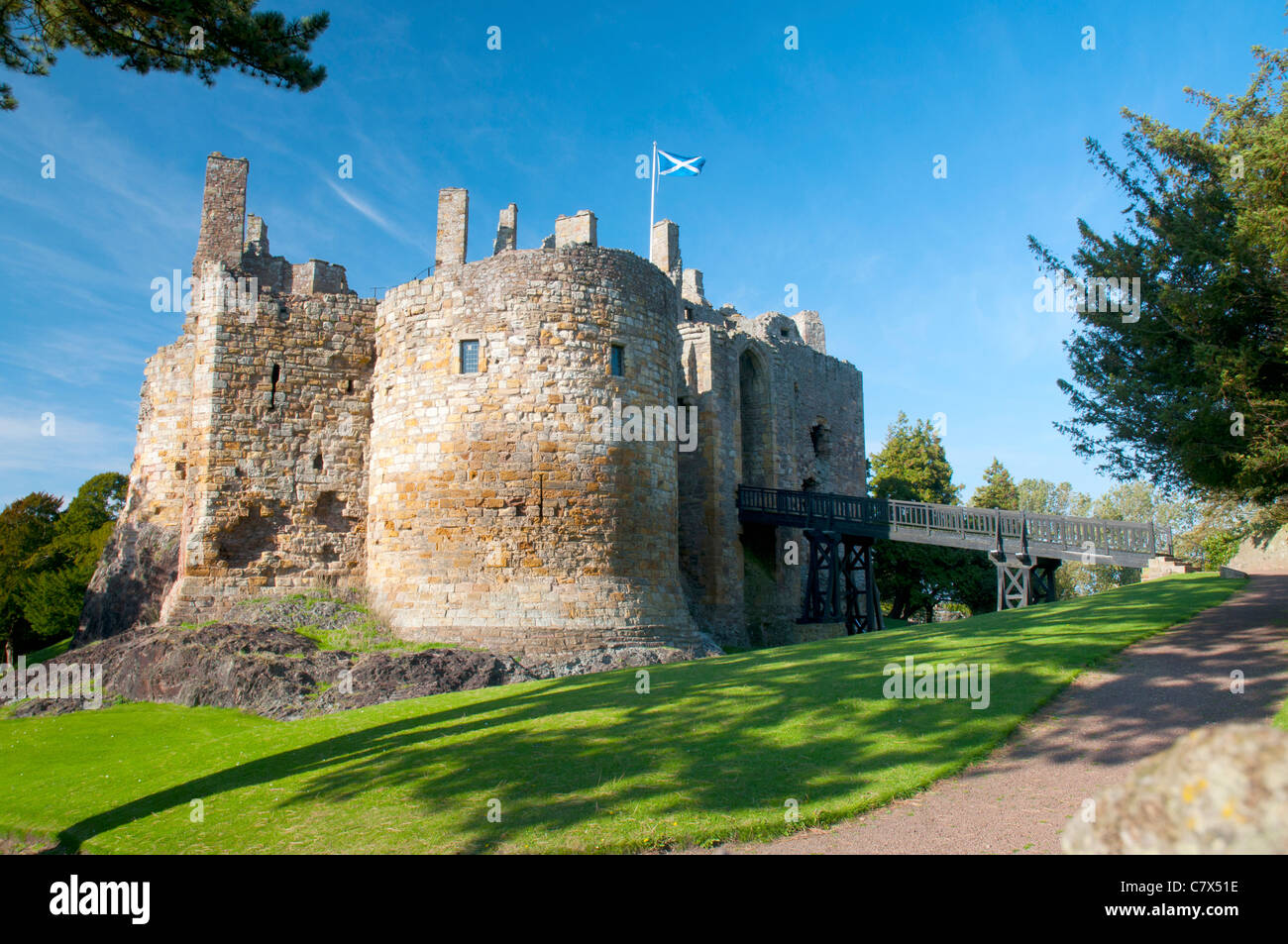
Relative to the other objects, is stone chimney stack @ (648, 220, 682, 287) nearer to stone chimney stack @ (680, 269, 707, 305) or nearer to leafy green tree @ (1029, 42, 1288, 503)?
stone chimney stack @ (680, 269, 707, 305)

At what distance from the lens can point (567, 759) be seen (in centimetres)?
807

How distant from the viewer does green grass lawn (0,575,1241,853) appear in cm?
654

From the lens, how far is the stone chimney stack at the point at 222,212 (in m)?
21.5

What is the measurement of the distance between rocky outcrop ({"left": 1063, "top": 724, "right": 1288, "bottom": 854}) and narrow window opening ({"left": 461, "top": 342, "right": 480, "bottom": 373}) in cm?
1688

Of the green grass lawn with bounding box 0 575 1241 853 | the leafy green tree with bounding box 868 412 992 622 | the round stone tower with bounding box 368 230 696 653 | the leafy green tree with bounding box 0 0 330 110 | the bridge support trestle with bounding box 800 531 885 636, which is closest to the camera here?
the green grass lawn with bounding box 0 575 1241 853

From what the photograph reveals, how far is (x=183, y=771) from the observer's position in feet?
32.7

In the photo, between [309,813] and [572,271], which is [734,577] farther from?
[309,813]

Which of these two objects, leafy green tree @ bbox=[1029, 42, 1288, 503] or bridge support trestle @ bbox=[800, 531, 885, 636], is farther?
bridge support trestle @ bbox=[800, 531, 885, 636]

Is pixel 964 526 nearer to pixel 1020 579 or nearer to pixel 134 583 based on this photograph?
pixel 1020 579

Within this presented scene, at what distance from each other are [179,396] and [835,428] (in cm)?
2335

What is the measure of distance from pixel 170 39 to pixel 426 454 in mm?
9151

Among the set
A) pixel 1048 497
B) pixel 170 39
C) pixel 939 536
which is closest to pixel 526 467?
pixel 170 39

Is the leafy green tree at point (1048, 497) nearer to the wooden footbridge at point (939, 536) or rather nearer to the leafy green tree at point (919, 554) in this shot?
the leafy green tree at point (919, 554)

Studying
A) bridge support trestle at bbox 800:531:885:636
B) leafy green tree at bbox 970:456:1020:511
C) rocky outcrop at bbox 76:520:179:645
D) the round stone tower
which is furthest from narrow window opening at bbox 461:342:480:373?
leafy green tree at bbox 970:456:1020:511
